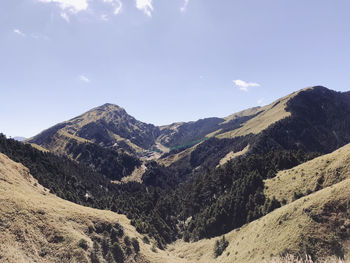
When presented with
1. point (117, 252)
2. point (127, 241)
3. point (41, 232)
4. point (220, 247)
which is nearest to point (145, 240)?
point (127, 241)

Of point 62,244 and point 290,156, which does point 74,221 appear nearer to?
point 62,244

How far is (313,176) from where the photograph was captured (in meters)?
72.4

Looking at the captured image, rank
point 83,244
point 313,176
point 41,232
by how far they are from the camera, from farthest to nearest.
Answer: point 313,176, point 83,244, point 41,232

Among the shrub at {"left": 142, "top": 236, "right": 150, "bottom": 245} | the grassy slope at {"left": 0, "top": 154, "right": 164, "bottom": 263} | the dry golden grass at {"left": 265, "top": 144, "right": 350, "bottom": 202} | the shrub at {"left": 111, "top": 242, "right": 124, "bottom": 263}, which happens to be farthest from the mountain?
the shrub at {"left": 142, "top": 236, "right": 150, "bottom": 245}

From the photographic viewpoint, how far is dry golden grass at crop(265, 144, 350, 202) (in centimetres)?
6539

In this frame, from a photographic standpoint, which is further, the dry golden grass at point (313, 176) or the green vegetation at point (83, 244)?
the dry golden grass at point (313, 176)

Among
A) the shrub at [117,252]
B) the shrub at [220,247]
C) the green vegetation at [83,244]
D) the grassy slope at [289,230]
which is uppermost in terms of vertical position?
the green vegetation at [83,244]

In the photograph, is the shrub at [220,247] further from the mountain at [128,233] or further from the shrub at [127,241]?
the shrub at [127,241]

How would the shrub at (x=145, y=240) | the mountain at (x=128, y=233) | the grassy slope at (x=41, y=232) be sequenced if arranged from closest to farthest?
the grassy slope at (x=41, y=232) → the mountain at (x=128, y=233) → the shrub at (x=145, y=240)

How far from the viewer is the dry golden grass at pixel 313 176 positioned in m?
65.4

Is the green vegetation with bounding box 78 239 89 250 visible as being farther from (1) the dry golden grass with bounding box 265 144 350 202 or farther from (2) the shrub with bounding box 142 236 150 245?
(1) the dry golden grass with bounding box 265 144 350 202

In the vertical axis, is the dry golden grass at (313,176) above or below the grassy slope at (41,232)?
below

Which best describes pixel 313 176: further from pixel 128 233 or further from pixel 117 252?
pixel 117 252

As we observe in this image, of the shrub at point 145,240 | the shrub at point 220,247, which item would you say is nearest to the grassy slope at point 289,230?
the shrub at point 220,247
